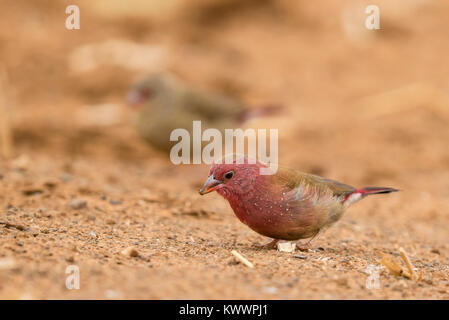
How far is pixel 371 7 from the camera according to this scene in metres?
11.6

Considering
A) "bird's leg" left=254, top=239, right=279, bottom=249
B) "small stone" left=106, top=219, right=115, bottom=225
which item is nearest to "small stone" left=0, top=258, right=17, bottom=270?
"small stone" left=106, top=219, right=115, bottom=225

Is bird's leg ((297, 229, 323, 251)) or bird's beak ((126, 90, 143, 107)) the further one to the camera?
bird's beak ((126, 90, 143, 107))

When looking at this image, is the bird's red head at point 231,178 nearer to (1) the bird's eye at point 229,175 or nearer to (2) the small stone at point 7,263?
(1) the bird's eye at point 229,175

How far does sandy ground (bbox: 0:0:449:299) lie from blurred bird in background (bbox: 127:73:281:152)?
51 cm

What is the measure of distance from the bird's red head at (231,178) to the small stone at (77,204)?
119cm

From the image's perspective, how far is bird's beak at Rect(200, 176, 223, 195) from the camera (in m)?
3.85

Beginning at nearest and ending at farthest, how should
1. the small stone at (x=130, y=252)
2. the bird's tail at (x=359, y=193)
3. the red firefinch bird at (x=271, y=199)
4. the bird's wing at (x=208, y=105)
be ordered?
the small stone at (x=130, y=252) → the red firefinch bird at (x=271, y=199) → the bird's tail at (x=359, y=193) → the bird's wing at (x=208, y=105)

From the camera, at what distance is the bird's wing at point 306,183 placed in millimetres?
3922

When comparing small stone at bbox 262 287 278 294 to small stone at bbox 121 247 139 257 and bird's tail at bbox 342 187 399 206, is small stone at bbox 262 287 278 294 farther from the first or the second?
bird's tail at bbox 342 187 399 206

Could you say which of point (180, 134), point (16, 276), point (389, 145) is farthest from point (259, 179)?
point (389, 145)

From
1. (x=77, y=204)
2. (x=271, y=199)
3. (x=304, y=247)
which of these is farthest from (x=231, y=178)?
(x=77, y=204)

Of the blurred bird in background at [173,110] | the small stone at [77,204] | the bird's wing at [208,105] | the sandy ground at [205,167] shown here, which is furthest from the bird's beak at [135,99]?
the small stone at [77,204]

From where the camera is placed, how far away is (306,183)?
4.03 metres

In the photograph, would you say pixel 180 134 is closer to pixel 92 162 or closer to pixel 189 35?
pixel 92 162
